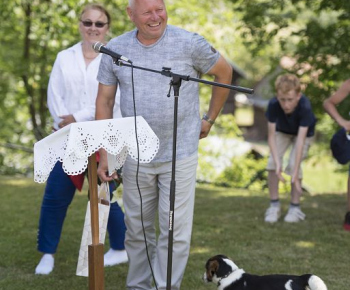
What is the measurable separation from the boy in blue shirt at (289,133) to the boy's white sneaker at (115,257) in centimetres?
203

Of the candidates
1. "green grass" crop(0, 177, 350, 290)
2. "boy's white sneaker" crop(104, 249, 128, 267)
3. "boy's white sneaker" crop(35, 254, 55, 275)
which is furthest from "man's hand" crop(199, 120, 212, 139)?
"boy's white sneaker" crop(35, 254, 55, 275)

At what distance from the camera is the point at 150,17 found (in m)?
3.96

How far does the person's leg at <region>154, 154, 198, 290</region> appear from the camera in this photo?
4.20 m

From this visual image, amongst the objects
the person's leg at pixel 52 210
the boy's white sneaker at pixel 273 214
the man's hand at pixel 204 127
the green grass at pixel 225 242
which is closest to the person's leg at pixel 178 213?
the man's hand at pixel 204 127

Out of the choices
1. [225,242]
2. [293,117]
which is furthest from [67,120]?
[293,117]

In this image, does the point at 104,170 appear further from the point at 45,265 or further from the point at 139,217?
the point at 45,265

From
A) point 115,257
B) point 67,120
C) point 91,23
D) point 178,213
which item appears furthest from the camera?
point 115,257

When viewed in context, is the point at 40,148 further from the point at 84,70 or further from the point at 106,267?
the point at 106,267

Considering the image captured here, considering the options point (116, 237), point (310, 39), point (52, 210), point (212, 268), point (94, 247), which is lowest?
point (116, 237)

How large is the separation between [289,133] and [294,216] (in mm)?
876

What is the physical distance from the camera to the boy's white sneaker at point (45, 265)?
5293 mm

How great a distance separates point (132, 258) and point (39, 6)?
A: 1027cm

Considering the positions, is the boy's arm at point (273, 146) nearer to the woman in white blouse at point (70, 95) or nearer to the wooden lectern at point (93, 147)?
the woman in white blouse at point (70, 95)

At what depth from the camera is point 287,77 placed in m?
6.77
